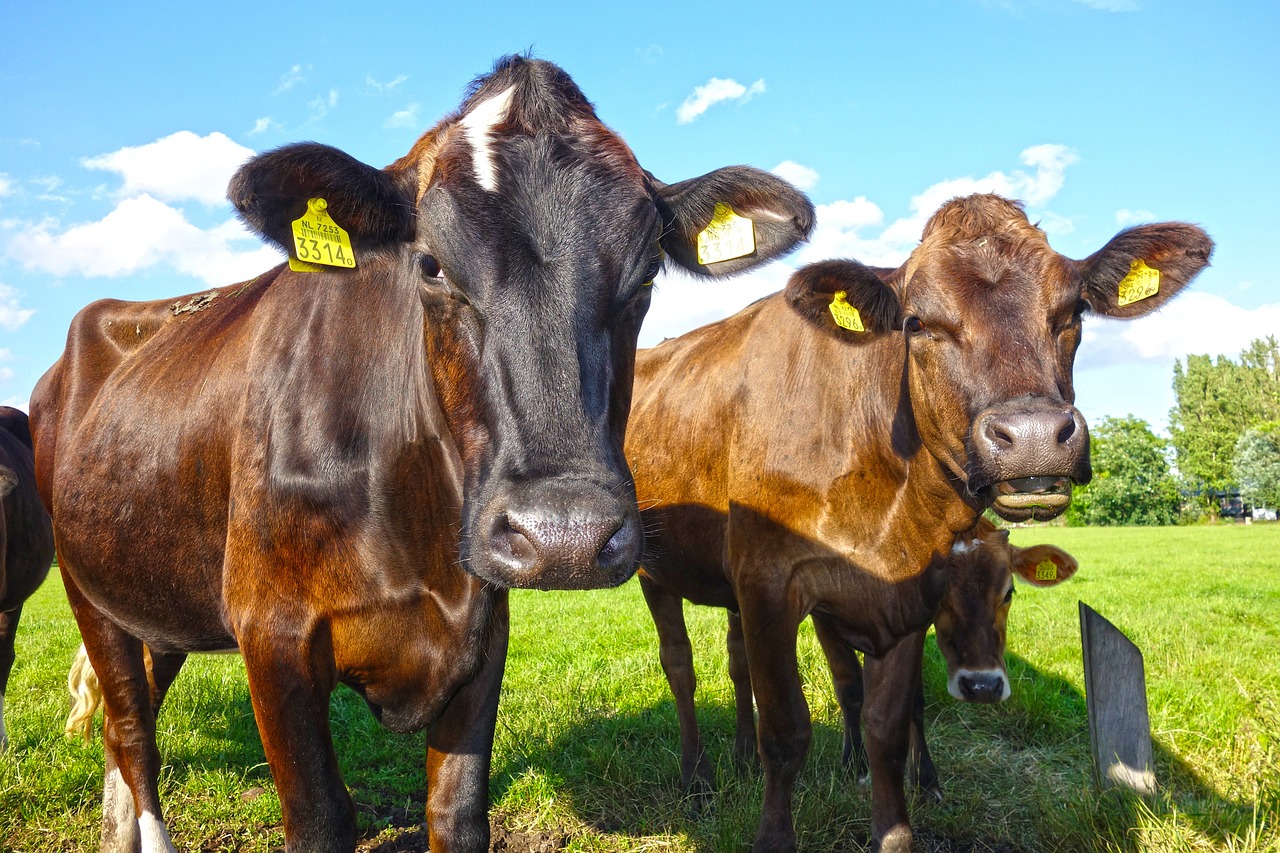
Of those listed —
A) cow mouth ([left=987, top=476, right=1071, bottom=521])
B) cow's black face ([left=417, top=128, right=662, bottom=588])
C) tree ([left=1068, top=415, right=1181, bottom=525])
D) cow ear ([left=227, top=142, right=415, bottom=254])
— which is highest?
cow ear ([left=227, top=142, right=415, bottom=254])

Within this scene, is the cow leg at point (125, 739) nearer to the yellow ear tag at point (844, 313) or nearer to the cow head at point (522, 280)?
the cow head at point (522, 280)

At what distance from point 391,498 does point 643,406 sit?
331 cm

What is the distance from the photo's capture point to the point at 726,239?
3.15 meters

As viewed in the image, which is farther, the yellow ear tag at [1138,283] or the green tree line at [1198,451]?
the green tree line at [1198,451]

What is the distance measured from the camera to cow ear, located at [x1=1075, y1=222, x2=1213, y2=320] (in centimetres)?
405

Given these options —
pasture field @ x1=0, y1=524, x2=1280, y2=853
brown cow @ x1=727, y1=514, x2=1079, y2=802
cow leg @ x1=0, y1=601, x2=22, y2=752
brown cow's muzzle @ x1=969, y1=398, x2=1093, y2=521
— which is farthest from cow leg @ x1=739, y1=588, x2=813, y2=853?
cow leg @ x1=0, y1=601, x2=22, y2=752

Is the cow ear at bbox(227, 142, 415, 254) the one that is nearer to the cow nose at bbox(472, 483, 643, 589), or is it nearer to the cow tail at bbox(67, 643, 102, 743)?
the cow nose at bbox(472, 483, 643, 589)

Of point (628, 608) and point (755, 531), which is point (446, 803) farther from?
point (628, 608)

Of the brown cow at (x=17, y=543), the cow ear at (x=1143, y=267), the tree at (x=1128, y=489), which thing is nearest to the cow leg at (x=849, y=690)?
the cow ear at (x=1143, y=267)

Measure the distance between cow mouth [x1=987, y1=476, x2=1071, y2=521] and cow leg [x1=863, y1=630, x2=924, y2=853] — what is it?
99cm

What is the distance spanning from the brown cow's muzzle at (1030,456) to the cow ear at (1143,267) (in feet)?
4.07

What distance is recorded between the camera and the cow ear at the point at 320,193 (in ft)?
8.03

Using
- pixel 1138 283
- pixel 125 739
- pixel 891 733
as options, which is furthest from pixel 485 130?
pixel 1138 283

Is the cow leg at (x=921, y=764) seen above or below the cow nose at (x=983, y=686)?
below
